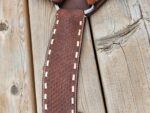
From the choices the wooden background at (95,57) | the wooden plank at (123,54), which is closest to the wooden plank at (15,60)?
the wooden background at (95,57)

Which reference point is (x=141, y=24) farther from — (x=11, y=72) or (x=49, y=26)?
(x=11, y=72)

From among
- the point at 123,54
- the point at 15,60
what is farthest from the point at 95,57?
the point at 15,60

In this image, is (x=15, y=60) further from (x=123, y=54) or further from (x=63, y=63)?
(x=123, y=54)

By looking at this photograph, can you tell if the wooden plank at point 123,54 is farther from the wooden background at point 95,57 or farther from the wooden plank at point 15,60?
the wooden plank at point 15,60
